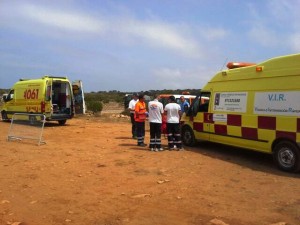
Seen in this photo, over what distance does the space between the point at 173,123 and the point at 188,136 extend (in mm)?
1374

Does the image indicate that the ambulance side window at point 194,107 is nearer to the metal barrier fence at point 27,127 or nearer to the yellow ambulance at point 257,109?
the yellow ambulance at point 257,109

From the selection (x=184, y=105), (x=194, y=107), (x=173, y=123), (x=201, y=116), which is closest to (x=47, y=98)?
(x=184, y=105)

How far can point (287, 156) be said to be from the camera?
8.96 m

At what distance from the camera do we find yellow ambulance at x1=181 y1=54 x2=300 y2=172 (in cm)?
878

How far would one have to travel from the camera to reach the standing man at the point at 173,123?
1161 centimetres

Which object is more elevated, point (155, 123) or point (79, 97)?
point (79, 97)

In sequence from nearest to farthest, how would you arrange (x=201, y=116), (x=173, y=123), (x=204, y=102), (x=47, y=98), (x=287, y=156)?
1. (x=287, y=156)
2. (x=173, y=123)
3. (x=204, y=102)
4. (x=201, y=116)
5. (x=47, y=98)

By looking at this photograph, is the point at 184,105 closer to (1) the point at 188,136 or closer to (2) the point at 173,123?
(1) the point at 188,136

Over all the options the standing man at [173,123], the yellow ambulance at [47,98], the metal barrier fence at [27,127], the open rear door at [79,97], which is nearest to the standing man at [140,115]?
the standing man at [173,123]

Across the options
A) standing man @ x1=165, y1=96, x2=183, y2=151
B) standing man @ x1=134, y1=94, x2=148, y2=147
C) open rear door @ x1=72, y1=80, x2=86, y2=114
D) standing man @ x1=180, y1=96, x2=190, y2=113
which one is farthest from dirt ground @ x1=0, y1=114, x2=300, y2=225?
open rear door @ x1=72, y1=80, x2=86, y2=114

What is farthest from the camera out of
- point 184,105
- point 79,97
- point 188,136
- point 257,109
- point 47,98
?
point 79,97

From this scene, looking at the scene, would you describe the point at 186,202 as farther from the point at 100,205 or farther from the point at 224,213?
the point at 100,205

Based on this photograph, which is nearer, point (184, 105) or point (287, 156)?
point (287, 156)

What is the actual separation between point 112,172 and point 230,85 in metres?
4.10
